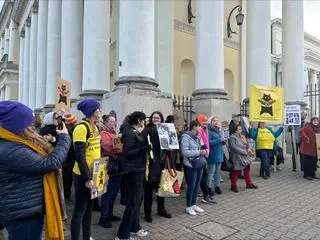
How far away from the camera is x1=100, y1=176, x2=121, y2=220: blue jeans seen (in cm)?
507

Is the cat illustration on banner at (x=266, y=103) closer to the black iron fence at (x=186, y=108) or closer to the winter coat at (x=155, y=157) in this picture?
the black iron fence at (x=186, y=108)

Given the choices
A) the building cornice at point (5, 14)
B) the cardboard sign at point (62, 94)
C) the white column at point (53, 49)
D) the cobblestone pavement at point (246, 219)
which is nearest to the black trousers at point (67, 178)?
the cobblestone pavement at point (246, 219)

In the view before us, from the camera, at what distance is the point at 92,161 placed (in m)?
3.89

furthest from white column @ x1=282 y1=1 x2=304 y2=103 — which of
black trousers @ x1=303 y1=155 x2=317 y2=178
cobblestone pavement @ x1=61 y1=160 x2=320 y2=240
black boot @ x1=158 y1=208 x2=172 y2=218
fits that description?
black boot @ x1=158 y1=208 x2=172 y2=218

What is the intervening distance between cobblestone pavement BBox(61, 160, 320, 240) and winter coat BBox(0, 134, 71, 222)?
2336 millimetres

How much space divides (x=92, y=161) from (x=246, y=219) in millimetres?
3070

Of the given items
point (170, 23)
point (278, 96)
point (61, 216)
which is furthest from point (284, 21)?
point (61, 216)

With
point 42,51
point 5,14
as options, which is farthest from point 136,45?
point 5,14

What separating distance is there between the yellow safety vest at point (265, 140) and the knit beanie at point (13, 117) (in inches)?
304

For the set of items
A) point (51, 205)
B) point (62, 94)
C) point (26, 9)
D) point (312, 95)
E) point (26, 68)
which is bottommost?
point (51, 205)

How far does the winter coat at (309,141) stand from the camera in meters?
9.00

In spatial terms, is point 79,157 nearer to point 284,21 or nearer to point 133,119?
point 133,119

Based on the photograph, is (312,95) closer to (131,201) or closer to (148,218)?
(148,218)

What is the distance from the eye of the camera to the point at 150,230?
16.0ft
